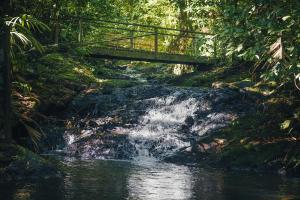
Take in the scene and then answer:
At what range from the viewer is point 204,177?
13305 millimetres

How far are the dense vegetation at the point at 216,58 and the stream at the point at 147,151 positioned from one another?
3.77ft

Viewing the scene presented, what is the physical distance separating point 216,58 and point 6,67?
9.76 metres

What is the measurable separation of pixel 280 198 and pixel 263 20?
3924 millimetres

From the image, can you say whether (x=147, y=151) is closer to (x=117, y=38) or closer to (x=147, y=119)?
(x=147, y=119)

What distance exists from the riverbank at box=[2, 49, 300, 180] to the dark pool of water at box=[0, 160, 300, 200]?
52.0 inches

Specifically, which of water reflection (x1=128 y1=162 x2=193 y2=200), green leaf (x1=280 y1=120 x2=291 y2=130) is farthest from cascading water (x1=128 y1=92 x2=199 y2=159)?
green leaf (x1=280 y1=120 x2=291 y2=130)

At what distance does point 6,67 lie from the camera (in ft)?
38.4

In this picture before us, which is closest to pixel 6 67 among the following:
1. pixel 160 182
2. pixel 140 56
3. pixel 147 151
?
pixel 160 182

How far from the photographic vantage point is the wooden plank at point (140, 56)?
2447 centimetres

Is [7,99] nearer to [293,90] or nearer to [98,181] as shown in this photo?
[98,181]

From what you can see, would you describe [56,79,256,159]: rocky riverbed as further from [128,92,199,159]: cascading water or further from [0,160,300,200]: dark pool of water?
[0,160,300,200]: dark pool of water

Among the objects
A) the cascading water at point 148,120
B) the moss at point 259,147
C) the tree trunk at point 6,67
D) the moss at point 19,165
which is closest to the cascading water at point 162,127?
the cascading water at point 148,120

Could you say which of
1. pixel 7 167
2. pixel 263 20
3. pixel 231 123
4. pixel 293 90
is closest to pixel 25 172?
pixel 7 167

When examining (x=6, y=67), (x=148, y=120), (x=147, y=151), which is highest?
(x=6, y=67)
